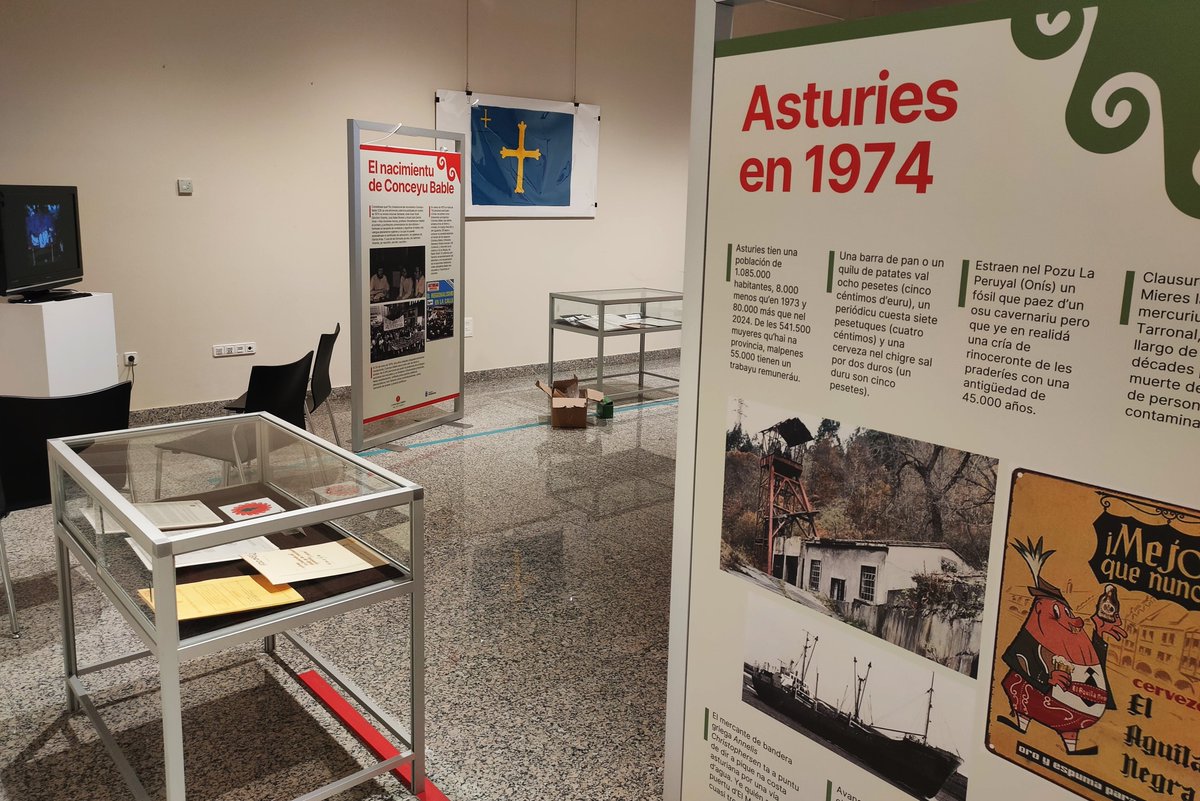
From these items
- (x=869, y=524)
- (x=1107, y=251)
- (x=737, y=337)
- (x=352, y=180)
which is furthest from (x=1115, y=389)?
(x=352, y=180)

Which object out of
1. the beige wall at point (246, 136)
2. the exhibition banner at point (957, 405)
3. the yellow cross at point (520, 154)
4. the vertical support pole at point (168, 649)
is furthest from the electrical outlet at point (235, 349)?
the exhibition banner at point (957, 405)

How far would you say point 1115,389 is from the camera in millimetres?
1202

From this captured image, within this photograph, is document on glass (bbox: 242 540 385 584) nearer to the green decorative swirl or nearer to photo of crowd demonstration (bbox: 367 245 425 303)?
the green decorative swirl

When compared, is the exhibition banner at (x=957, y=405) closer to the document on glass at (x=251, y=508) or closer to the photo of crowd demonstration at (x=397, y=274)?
the document on glass at (x=251, y=508)

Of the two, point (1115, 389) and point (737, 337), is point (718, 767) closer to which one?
point (737, 337)

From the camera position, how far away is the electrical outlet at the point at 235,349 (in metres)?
5.89

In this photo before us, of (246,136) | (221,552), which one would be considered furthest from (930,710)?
(246,136)

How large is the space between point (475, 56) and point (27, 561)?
15.5 feet

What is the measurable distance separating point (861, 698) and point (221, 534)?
1311mm

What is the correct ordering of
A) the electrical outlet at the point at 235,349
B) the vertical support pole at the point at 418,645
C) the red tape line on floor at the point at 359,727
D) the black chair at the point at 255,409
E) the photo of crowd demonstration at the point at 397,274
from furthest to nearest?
1. the electrical outlet at the point at 235,349
2. the photo of crowd demonstration at the point at 397,274
3. the black chair at the point at 255,409
4. the red tape line on floor at the point at 359,727
5. the vertical support pole at the point at 418,645

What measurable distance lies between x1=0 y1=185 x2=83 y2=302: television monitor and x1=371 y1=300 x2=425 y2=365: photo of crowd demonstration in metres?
1.64

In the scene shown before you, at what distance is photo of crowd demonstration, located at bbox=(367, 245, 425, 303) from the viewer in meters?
5.06

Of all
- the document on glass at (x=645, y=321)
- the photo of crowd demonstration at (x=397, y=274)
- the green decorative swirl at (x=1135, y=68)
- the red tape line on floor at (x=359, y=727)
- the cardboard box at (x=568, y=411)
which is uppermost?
the green decorative swirl at (x=1135, y=68)

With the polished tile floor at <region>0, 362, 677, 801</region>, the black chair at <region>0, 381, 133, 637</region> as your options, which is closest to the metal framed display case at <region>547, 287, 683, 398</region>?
the polished tile floor at <region>0, 362, 677, 801</region>
